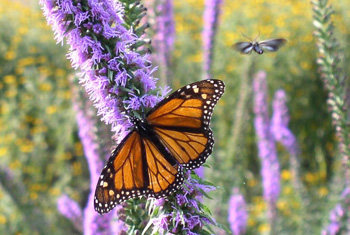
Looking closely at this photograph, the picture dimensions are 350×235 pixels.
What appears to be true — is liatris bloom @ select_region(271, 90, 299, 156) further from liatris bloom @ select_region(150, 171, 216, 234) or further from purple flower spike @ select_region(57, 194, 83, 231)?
liatris bloom @ select_region(150, 171, 216, 234)

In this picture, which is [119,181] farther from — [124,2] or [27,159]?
[27,159]

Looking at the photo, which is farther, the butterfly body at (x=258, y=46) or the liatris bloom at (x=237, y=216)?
the liatris bloom at (x=237, y=216)

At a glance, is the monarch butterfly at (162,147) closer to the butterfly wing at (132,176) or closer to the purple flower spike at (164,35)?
the butterfly wing at (132,176)

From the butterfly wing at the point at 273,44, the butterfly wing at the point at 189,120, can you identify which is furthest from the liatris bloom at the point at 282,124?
the butterfly wing at the point at 189,120

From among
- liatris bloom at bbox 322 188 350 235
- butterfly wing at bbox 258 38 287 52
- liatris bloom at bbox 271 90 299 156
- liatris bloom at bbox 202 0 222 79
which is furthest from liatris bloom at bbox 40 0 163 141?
liatris bloom at bbox 271 90 299 156

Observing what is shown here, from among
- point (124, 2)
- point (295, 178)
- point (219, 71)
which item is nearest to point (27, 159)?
point (219, 71)

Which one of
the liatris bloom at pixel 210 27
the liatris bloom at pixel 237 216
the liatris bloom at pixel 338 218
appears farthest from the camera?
the liatris bloom at pixel 210 27

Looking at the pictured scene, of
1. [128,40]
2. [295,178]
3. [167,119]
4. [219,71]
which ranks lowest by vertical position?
[295,178]
